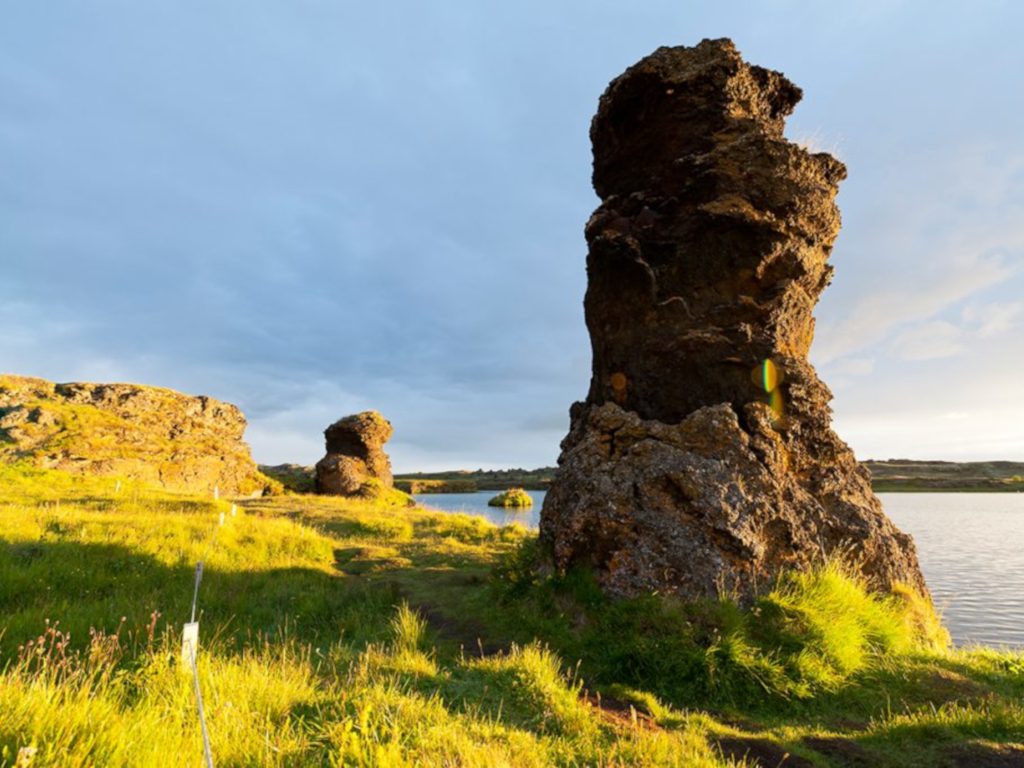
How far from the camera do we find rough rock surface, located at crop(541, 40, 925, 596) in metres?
8.32

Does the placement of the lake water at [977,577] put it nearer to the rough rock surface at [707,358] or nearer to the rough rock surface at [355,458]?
the rough rock surface at [707,358]

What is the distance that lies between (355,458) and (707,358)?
36.8 meters

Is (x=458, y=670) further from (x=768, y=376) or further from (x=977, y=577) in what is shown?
(x=977, y=577)

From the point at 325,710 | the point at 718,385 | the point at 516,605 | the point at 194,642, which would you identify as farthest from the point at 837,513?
the point at 194,642

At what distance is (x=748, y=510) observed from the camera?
8.28m

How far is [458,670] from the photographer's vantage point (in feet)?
19.8

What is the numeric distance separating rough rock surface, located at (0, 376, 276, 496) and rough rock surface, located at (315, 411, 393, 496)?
19.2 ft

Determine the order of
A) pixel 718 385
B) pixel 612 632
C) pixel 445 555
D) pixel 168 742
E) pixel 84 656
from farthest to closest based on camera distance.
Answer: pixel 445 555 → pixel 718 385 → pixel 612 632 → pixel 84 656 → pixel 168 742

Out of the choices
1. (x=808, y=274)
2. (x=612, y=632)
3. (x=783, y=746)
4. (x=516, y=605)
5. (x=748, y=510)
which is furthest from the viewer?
(x=808, y=274)

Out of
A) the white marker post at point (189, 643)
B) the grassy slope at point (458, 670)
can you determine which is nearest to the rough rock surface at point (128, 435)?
the grassy slope at point (458, 670)

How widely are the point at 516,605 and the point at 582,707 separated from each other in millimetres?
3784

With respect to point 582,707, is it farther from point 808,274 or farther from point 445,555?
point 445,555

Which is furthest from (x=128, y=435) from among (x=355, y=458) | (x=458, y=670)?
(x=458, y=670)

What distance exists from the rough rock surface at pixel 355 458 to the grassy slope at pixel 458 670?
28376mm
